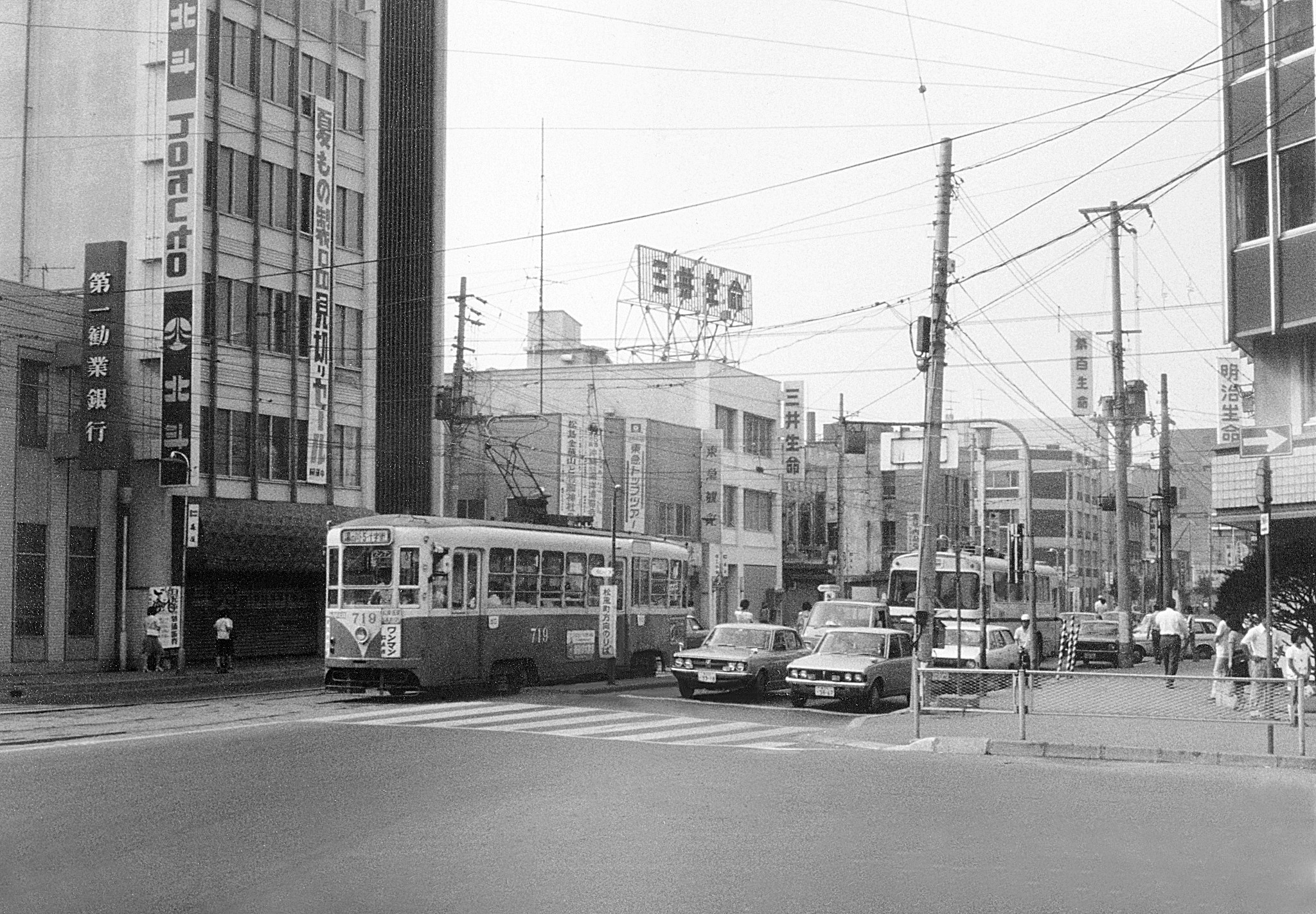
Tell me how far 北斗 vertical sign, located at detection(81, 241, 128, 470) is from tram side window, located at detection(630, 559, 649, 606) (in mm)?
12064

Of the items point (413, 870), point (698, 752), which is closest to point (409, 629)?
point (698, 752)

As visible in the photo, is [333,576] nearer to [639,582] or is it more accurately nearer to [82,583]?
[639,582]

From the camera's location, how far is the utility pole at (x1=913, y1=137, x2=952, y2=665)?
28.4 m

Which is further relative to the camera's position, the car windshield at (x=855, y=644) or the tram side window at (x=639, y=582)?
the tram side window at (x=639, y=582)

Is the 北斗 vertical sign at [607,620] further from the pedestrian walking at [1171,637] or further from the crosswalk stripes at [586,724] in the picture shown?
the pedestrian walking at [1171,637]

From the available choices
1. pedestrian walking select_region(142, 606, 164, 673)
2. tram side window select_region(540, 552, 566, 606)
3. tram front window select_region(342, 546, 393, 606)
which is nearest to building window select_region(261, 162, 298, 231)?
pedestrian walking select_region(142, 606, 164, 673)

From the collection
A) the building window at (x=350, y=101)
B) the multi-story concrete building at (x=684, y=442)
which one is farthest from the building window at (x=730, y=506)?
the building window at (x=350, y=101)

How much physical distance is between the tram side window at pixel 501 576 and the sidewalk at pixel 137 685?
5612 millimetres

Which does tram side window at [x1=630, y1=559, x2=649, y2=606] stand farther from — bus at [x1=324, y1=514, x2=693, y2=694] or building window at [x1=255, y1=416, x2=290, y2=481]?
building window at [x1=255, y1=416, x2=290, y2=481]

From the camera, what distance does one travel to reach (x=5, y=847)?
11031mm

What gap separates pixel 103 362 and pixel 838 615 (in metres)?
17.7

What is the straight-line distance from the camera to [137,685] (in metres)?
31.7

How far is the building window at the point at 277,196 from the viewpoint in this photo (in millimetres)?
42406

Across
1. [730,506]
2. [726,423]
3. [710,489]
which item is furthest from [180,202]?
[730,506]
